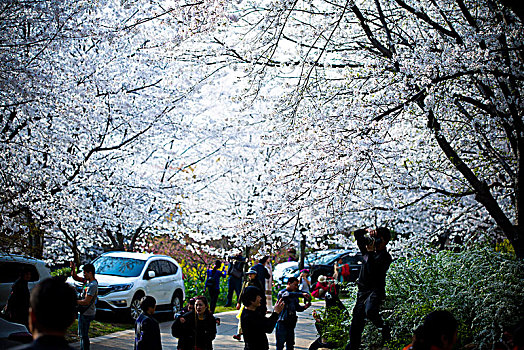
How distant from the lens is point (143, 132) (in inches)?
517

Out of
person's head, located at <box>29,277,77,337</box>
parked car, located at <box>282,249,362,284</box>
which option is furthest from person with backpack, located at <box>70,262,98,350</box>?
parked car, located at <box>282,249,362,284</box>

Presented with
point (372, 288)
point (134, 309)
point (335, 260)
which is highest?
point (335, 260)

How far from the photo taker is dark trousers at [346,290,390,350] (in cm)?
540

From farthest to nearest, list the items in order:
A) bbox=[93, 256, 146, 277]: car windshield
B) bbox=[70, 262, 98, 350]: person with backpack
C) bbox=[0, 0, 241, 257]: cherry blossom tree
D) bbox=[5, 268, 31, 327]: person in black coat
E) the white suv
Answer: bbox=[93, 256, 146, 277]: car windshield, the white suv, bbox=[0, 0, 241, 257]: cherry blossom tree, bbox=[5, 268, 31, 327]: person in black coat, bbox=[70, 262, 98, 350]: person with backpack

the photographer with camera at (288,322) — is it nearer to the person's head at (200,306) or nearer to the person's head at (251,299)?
the person's head at (200,306)

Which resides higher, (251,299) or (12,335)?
(251,299)

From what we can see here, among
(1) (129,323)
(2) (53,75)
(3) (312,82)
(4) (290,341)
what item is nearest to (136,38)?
(2) (53,75)

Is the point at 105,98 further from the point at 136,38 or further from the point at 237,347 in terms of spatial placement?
the point at 237,347

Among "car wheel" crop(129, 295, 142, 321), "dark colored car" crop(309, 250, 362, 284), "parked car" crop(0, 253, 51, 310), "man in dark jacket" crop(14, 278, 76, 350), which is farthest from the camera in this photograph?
"dark colored car" crop(309, 250, 362, 284)

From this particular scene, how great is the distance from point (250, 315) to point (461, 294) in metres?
3.00

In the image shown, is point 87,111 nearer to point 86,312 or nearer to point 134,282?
point 134,282

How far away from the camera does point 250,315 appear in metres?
5.14

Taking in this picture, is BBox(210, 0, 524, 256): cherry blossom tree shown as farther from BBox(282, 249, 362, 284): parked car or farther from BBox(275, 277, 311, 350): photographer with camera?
BBox(282, 249, 362, 284): parked car

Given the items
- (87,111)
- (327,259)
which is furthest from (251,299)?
(327,259)
